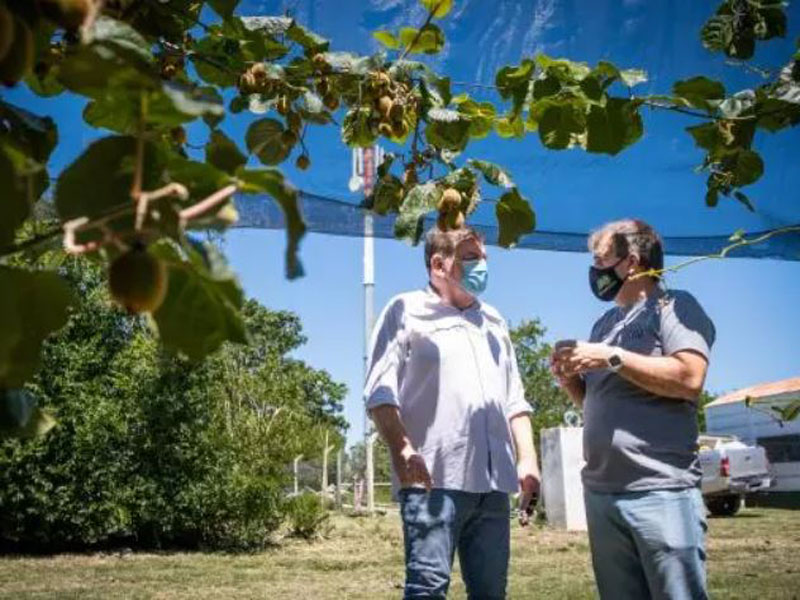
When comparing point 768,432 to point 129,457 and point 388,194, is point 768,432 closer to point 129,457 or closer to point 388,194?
point 129,457

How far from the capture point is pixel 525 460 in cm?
247

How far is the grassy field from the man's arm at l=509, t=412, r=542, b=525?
2696 mm

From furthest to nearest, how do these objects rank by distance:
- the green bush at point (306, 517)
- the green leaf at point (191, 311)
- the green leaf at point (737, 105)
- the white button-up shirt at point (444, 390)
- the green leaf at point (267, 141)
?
the green bush at point (306, 517), the white button-up shirt at point (444, 390), the green leaf at point (737, 105), the green leaf at point (267, 141), the green leaf at point (191, 311)

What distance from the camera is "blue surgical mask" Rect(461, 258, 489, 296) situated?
246 cm

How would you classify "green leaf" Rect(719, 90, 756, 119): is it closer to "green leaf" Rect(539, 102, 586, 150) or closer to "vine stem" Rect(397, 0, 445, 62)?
"green leaf" Rect(539, 102, 586, 150)

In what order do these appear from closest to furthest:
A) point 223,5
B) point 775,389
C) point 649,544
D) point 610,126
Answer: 1. point 223,5
2. point 610,126
3. point 649,544
4. point 775,389

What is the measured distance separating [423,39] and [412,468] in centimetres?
107

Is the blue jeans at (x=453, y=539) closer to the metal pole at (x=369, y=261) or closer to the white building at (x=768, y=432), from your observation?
the metal pole at (x=369, y=261)

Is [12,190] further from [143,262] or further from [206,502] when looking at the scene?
Result: [206,502]

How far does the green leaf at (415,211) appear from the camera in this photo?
134cm

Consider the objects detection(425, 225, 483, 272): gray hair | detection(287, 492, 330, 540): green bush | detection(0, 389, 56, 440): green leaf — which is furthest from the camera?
detection(287, 492, 330, 540): green bush

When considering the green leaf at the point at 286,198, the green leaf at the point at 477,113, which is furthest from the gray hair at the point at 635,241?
the green leaf at the point at 286,198

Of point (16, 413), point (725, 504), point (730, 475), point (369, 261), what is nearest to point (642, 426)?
point (16, 413)

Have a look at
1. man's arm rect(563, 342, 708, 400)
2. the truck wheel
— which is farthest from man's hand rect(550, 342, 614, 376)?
the truck wheel
